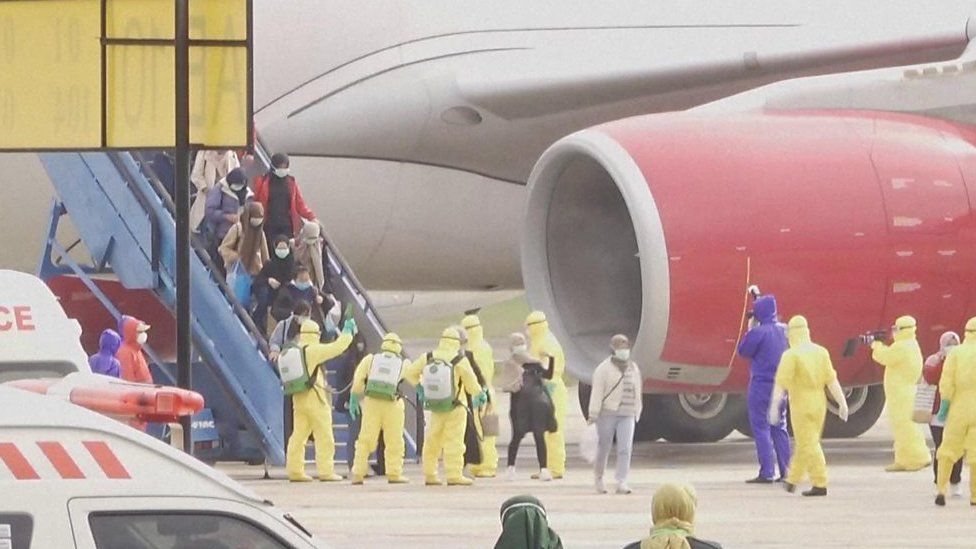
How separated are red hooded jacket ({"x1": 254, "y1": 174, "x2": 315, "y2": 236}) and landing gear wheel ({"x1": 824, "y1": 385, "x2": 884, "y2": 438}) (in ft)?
16.9

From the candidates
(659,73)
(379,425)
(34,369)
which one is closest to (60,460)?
(34,369)

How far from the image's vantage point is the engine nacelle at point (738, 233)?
16.4 meters

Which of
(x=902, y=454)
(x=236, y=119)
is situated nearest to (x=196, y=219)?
(x=902, y=454)

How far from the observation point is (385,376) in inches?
640

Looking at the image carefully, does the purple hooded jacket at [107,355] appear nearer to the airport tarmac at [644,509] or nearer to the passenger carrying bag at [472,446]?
the airport tarmac at [644,509]

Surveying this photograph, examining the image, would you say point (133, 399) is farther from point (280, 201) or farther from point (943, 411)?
point (280, 201)

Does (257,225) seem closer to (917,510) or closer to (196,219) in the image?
(196,219)

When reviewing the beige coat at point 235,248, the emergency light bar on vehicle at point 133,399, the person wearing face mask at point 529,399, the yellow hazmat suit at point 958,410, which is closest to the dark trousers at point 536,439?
the person wearing face mask at point 529,399

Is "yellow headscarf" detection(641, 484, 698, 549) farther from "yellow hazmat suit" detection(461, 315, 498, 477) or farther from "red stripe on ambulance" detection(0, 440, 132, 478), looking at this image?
"yellow hazmat suit" detection(461, 315, 498, 477)

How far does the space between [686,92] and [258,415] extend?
16.6 ft

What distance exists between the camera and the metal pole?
868 cm

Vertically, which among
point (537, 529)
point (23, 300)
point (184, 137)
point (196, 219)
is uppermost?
point (196, 219)

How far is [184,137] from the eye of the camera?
882 cm

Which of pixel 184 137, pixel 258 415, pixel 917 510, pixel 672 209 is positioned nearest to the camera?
pixel 184 137
